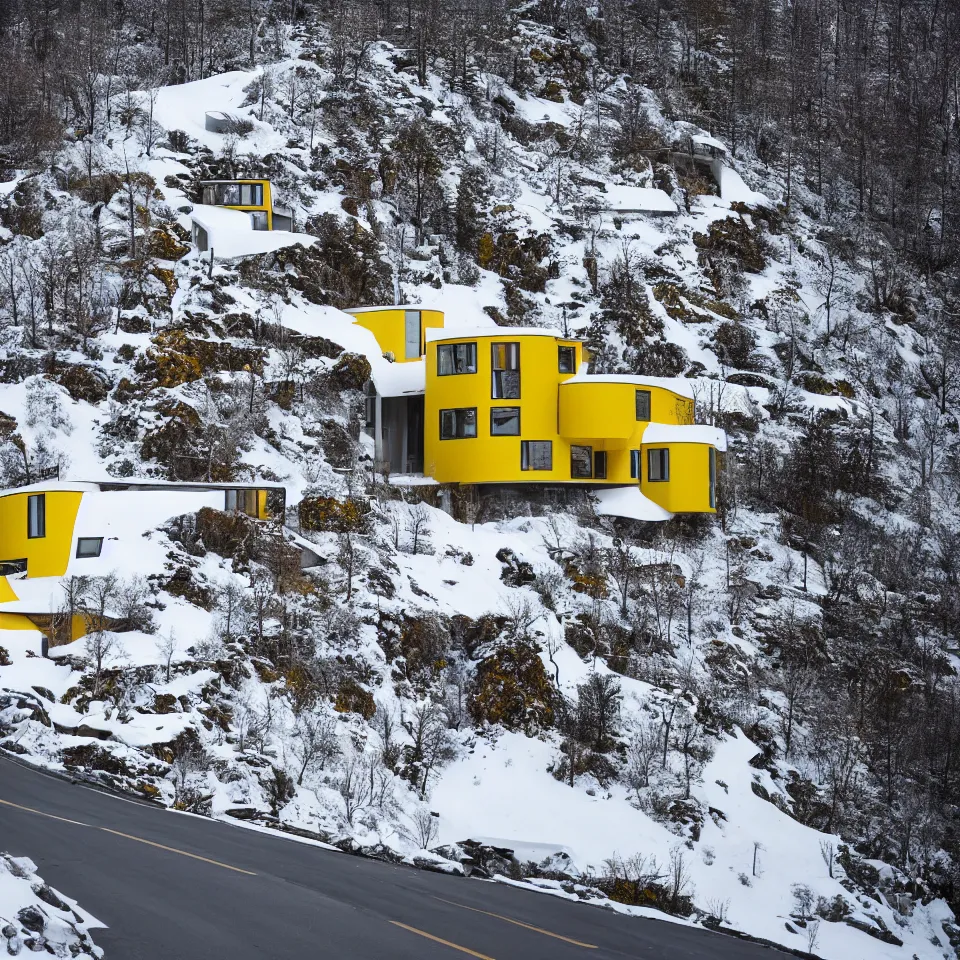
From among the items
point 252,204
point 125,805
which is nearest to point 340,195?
point 252,204

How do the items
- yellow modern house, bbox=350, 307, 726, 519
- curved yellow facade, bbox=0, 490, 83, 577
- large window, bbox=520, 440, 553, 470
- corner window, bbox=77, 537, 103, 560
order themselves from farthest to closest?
yellow modern house, bbox=350, 307, 726, 519 < large window, bbox=520, 440, 553, 470 < curved yellow facade, bbox=0, 490, 83, 577 < corner window, bbox=77, 537, 103, 560

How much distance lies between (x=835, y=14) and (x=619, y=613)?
89.8 meters

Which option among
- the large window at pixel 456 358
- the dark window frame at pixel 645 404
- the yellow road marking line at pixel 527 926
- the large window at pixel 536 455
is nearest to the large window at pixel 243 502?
the large window at pixel 456 358

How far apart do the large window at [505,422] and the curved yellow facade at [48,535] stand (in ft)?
63.5

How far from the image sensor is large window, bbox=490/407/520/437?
63.0 m

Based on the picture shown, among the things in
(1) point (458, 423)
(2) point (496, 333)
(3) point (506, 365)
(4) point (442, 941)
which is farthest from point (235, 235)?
(4) point (442, 941)

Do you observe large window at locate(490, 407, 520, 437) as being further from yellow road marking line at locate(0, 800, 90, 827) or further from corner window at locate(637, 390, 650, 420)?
yellow road marking line at locate(0, 800, 90, 827)

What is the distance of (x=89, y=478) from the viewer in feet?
185

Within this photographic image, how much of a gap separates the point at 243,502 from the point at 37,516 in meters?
7.56

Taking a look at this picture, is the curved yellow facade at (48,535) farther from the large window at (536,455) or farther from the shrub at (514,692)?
the large window at (536,455)

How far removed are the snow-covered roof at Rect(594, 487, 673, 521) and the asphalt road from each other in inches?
1333

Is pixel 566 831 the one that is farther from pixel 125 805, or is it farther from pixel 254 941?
pixel 254 941

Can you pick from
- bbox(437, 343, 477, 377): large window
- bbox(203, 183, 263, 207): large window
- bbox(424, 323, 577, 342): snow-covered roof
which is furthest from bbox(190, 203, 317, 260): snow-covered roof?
bbox(437, 343, 477, 377): large window

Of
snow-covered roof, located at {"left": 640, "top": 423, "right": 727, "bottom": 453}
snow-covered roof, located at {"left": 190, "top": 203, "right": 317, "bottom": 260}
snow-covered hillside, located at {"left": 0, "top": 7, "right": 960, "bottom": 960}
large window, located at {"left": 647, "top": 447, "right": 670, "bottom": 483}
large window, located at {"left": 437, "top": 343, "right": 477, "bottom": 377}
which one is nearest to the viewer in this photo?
snow-covered hillside, located at {"left": 0, "top": 7, "right": 960, "bottom": 960}
